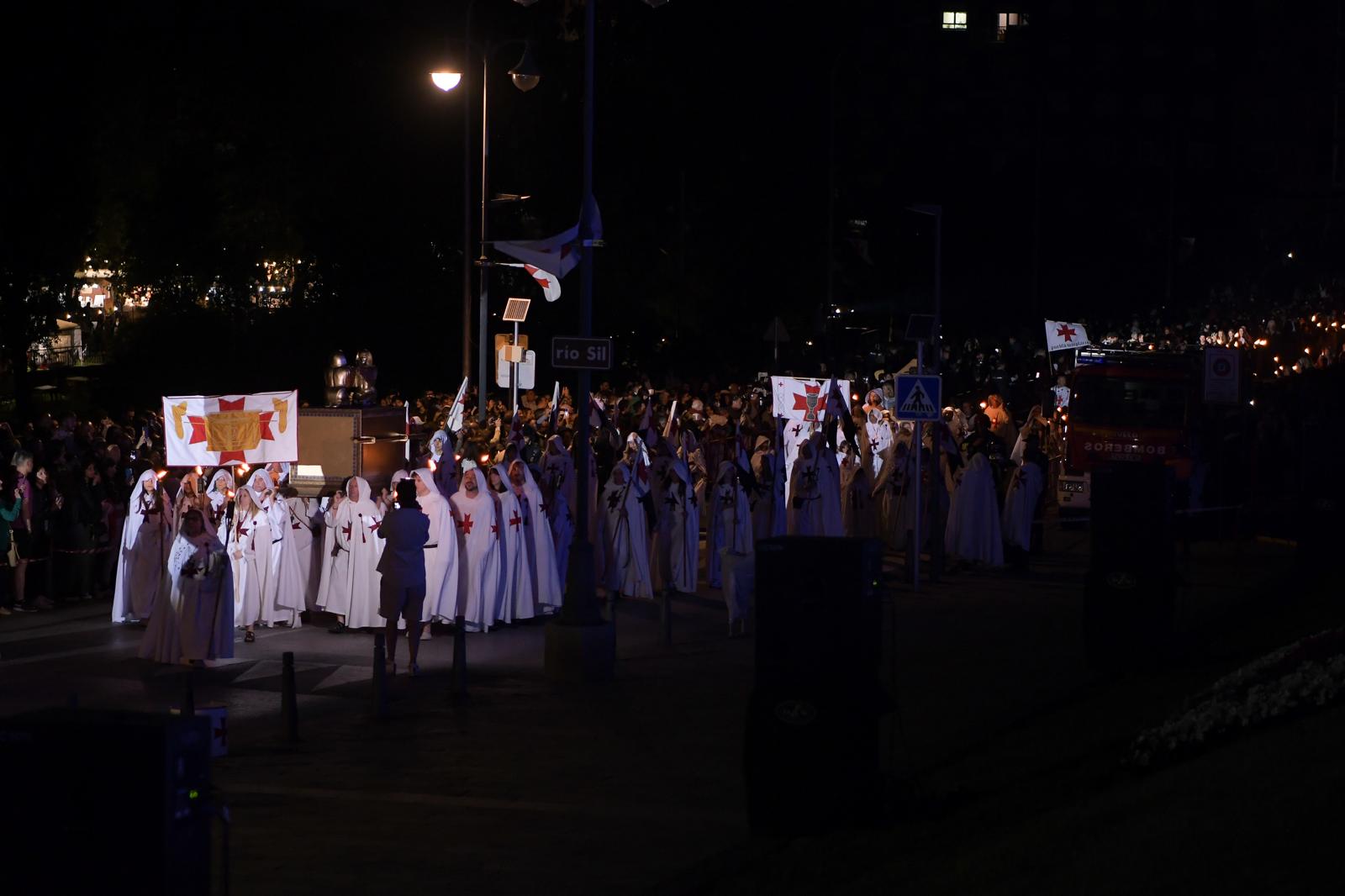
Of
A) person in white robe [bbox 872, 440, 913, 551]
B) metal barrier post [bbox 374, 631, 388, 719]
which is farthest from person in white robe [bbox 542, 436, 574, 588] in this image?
metal barrier post [bbox 374, 631, 388, 719]

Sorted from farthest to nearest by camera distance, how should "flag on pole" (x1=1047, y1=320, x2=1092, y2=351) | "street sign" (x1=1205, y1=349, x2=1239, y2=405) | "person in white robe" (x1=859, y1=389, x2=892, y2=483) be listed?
1. "flag on pole" (x1=1047, y1=320, x2=1092, y2=351)
2. "person in white robe" (x1=859, y1=389, x2=892, y2=483)
3. "street sign" (x1=1205, y1=349, x2=1239, y2=405)

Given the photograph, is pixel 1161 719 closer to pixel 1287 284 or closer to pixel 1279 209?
Result: pixel 1287 284

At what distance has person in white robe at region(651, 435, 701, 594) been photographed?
21.6 meters

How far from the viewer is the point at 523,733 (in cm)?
1313

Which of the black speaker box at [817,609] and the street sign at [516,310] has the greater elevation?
the street sign at [516,310]

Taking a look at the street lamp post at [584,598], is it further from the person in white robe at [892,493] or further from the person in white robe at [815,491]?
the person in white robe at [892,493]

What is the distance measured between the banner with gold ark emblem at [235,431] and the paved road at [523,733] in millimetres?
1901

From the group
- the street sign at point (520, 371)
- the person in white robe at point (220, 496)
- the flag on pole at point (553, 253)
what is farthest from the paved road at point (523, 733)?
the street sign at point (520, 371)

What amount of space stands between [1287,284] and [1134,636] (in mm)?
57854

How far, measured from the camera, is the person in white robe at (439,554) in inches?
720

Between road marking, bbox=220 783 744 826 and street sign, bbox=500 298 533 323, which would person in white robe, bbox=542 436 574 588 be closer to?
road marking, bbox=220 783 744 826

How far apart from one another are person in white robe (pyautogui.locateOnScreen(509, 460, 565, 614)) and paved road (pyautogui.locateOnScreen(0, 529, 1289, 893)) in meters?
0.78

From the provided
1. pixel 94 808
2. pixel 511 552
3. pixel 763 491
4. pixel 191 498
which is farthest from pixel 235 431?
pixel 94 808

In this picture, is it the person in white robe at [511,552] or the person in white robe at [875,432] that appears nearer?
the person in white robe at [511,552]
